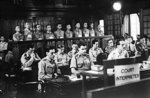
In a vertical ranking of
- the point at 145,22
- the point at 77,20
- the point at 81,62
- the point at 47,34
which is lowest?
the point at 81,62

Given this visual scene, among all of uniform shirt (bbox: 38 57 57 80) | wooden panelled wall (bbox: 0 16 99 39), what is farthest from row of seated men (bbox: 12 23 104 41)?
uniform shirt (bbox: 38 57 57 80)

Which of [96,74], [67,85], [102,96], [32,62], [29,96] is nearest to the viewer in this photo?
[102,96]

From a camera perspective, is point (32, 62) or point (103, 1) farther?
point (103, 1)

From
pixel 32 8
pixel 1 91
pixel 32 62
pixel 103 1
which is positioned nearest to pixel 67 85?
pixel 1 91

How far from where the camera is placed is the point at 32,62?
8.55m

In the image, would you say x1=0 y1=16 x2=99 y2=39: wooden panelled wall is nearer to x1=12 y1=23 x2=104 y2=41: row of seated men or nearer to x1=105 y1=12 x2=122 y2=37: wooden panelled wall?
x1=105 y1=12 x2=122 y2=37: wooden panelled wall

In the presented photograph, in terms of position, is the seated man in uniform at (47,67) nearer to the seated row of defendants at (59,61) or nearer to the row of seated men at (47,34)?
the seated row of defendants at (59,61)

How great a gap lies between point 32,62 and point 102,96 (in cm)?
Result: 529

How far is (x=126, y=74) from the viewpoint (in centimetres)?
430

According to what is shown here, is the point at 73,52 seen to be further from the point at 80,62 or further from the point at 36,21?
the point at 36,21

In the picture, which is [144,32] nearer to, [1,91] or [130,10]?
[130,10]

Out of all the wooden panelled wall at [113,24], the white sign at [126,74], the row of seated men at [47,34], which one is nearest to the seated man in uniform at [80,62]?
the white sign at [126,74]

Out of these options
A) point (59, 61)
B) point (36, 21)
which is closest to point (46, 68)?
point (59, 61)

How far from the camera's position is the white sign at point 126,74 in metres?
4.20
